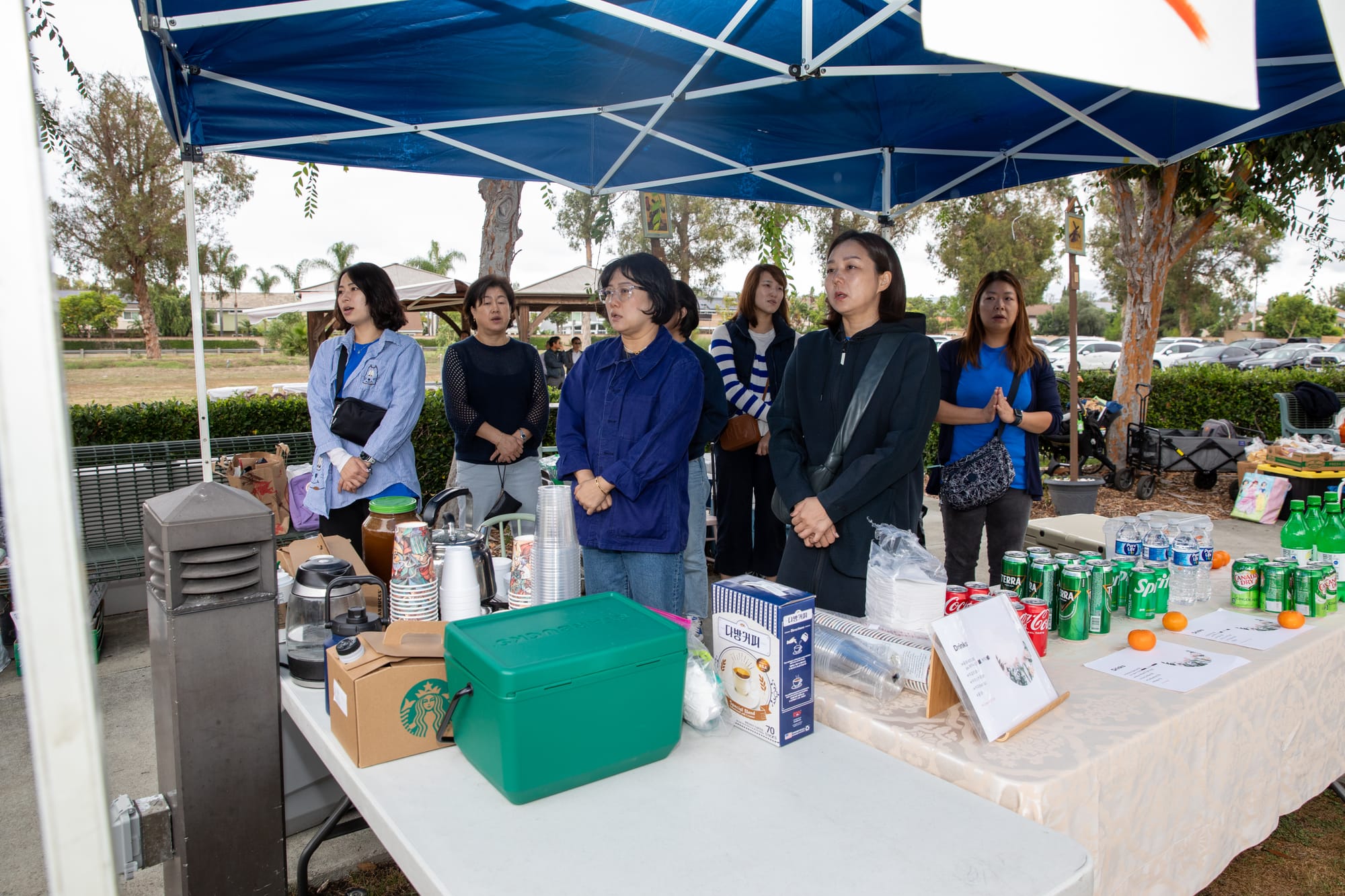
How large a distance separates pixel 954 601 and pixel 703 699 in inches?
24.0

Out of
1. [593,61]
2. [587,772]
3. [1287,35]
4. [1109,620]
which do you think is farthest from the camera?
[593,61]

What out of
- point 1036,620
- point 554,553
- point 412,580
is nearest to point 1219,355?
point 1036,620

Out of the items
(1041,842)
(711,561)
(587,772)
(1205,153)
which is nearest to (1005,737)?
(1041,842)

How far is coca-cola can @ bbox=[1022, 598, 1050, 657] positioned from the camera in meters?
1.82

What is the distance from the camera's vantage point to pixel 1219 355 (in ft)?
92.4

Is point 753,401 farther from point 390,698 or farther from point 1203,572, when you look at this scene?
point 390,698

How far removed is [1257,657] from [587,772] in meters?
1.61

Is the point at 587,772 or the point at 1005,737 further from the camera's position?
the point at 1005,737

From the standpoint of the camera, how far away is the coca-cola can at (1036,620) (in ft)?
5.97

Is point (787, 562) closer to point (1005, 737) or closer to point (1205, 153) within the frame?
point (1005, 737)

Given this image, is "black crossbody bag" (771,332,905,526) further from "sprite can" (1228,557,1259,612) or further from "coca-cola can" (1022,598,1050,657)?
"sprite can" (1228,557,1259,612)

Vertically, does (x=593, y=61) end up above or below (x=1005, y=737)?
above

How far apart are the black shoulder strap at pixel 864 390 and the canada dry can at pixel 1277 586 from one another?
1.12 m

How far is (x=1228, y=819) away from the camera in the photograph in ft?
6.04
